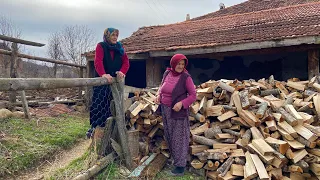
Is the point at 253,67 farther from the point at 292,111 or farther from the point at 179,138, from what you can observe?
the point at 179,138

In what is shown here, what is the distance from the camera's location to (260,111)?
153 inches

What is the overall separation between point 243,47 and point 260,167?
4.24 metres

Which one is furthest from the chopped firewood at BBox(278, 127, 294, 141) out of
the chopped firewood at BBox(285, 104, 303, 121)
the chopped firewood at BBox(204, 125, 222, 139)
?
the chopped firewood at BBox(204, 125, 222, 139)

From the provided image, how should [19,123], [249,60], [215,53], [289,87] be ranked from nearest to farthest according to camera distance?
1. [289,87]
2. [19,123]
3. [215,53]
4. [249,60]

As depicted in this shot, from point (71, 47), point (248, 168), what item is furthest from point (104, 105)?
point (71, 47)

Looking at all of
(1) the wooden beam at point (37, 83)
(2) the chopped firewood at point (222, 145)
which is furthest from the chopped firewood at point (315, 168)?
(1) the wooden beam at point (37, 83)

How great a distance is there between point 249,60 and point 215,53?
1413mm

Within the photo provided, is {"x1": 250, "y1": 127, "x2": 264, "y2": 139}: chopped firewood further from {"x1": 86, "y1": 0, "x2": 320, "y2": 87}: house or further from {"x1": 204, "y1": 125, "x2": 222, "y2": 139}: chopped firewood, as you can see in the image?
{"x1": 86, "y1": 0, "x2": 320, "y2": 87}: house

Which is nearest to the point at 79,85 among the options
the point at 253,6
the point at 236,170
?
the point at 236,170

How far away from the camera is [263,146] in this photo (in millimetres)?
3414

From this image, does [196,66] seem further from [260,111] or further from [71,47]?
[71,47]

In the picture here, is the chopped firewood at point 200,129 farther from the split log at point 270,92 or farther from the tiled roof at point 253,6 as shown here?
the tiled roof at point 253,6

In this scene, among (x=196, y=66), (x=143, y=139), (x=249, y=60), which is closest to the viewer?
(x=143, y=139)

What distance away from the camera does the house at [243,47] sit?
657 centimetres
